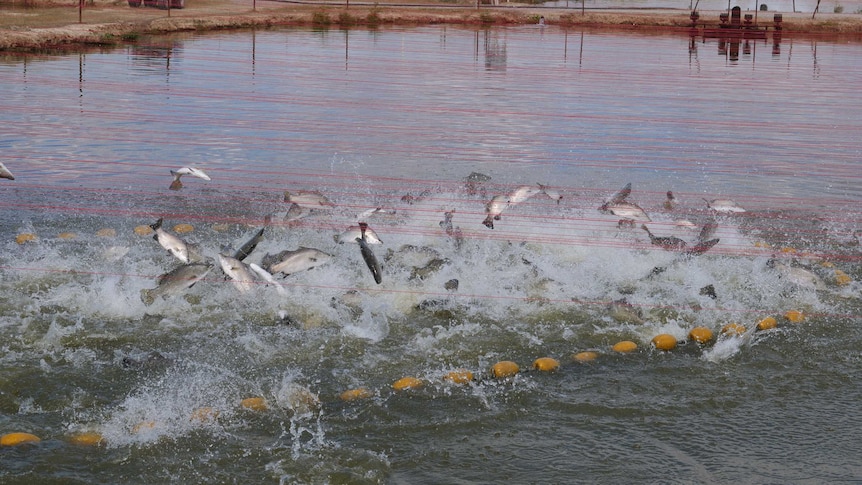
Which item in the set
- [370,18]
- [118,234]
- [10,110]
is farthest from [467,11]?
[118,234]

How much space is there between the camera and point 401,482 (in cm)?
671

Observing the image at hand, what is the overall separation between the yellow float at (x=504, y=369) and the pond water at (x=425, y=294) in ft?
0.29

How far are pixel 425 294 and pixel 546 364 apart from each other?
1897 mm

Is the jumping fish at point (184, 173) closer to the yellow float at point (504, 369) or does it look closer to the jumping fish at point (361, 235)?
the jumping fish at point (361, 235)

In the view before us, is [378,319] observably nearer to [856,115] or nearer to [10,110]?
[10,110]

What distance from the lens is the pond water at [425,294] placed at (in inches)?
283

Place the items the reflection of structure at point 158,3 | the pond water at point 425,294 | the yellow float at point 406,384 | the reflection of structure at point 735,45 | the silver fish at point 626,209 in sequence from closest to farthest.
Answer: the pond water at point 425,294 → the yellow float at point 406,384 → the silver fish at point 626,209 → the reflection of structure at point 735,45 → the reflection of structure at point 158,3

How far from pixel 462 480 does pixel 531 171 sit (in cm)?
840

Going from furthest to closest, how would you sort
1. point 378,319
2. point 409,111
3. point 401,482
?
1. point 409,111
2. point 378,319
3. point 401,482

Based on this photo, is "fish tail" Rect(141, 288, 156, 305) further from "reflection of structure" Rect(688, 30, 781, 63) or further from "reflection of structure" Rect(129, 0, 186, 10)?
"reflection of structure" Rect(129, 0, 186, 10)

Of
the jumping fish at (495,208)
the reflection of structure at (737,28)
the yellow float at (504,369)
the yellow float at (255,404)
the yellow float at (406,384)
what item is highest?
the reflection of structure at (737,28)

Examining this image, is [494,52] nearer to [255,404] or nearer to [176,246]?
[176,246]

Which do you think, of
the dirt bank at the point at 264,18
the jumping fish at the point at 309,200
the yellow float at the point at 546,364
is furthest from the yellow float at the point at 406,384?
the dirt bank at the point at 264,18

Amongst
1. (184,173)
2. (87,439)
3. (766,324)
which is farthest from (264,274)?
(766,324)
